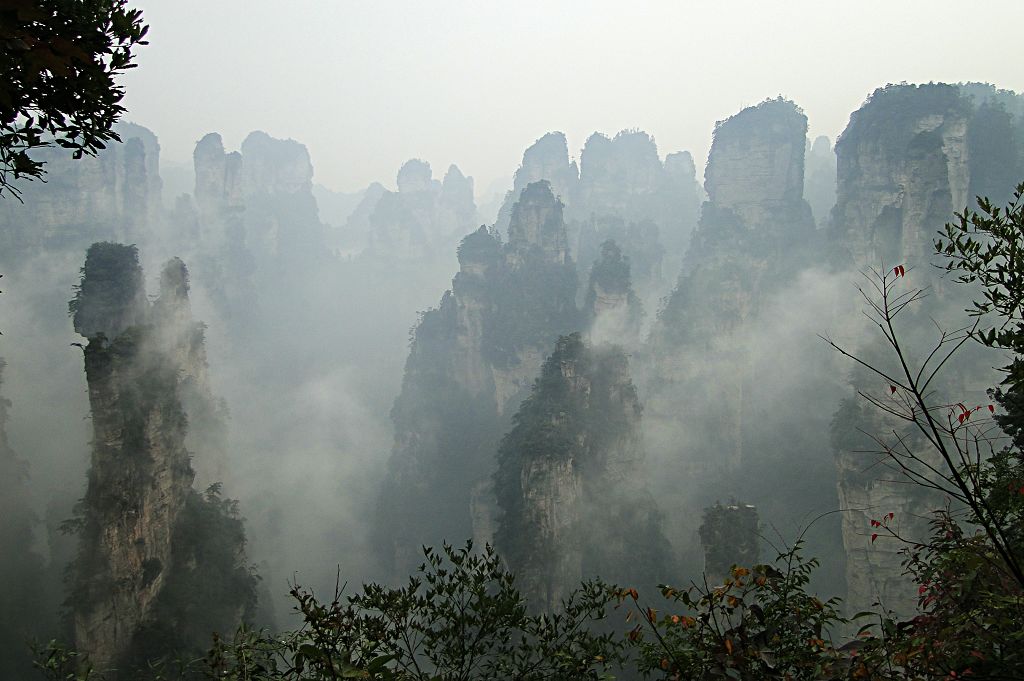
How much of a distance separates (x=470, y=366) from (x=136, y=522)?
101 feet

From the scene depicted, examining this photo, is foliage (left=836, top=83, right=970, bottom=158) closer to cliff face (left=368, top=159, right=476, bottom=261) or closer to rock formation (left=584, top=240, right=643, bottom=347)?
rock formation (left=584, top=240, right=643, bottom=347)

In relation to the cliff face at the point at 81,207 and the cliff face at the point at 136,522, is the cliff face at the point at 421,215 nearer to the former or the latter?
the cliff face at the point at 81,207

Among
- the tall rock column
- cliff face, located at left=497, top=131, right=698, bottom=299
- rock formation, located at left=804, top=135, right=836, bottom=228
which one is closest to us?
the tall rock column

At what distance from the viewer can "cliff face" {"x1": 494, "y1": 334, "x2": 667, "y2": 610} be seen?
76.8 feet

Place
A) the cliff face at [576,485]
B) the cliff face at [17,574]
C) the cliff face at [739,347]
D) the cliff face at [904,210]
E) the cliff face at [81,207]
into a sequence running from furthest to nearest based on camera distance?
the cliff face at [81,207] → the cliff face at [739,347] → the cliff face at [576,485] → the cliff face at [904,210] → the cliff face at [17,574]

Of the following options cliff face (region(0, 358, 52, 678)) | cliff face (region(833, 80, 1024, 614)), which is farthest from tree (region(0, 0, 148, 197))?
cliff face (region(833, 80, 1024, 614))

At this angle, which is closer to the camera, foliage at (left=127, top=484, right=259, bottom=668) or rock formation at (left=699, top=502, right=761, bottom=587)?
foliage at (left=127, top=484, right=259, bottom=668)

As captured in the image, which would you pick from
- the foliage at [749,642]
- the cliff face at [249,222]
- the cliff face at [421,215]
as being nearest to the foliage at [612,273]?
the foliage at [749,642]

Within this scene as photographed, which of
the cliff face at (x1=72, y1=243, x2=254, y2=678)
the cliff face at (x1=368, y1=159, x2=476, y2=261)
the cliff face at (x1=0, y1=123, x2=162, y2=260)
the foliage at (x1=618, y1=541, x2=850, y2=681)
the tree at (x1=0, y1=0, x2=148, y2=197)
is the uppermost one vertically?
the cliff face at (x1=368, y1=159, x2=476, y2=261)

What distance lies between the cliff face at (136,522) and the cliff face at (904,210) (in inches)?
893

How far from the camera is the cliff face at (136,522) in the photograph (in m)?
14.7

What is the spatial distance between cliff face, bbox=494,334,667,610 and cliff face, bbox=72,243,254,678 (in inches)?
426

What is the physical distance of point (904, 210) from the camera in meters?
31.1

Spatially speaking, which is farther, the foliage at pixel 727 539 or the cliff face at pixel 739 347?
the cliff face at pixel 739 347
